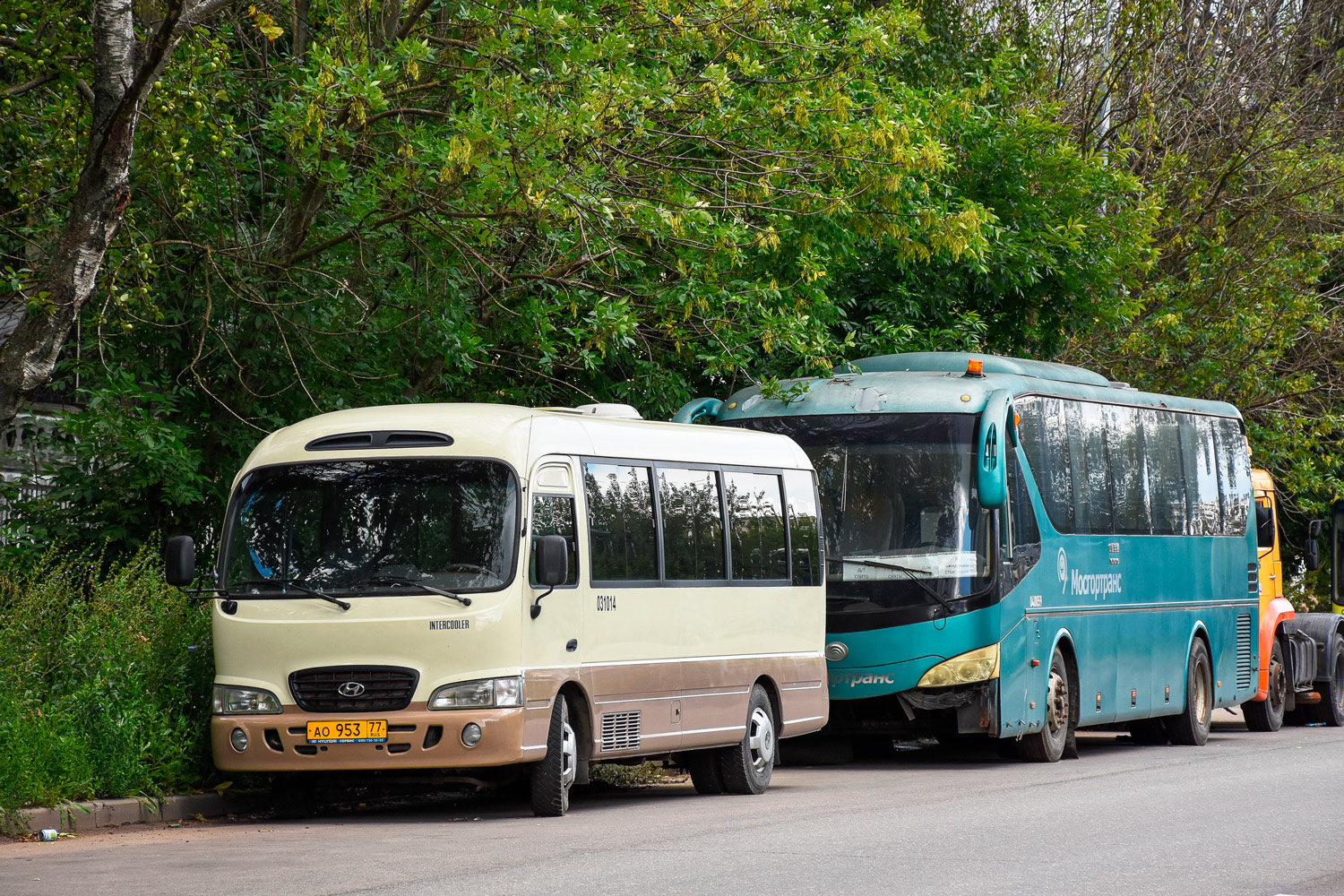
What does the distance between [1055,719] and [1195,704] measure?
4220 millimetres

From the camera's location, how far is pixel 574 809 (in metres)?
13.5

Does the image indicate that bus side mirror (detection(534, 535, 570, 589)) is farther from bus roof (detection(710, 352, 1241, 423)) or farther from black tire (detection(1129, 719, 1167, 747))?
black tire (detection(1129, 719, 1167, 747))

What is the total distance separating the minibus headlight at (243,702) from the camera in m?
12.3

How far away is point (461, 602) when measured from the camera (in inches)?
477

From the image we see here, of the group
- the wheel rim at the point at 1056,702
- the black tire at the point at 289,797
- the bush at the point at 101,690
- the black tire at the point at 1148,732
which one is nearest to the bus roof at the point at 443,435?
the bush at the point at 101,690

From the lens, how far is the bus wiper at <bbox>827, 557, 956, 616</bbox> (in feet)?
55.2

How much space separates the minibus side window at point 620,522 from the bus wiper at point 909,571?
12.2ft

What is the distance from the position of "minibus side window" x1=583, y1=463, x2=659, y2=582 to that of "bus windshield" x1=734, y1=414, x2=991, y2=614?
12.1 feet

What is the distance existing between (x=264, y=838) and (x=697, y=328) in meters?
8.82

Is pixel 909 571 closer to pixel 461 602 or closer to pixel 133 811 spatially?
pixel 461 602

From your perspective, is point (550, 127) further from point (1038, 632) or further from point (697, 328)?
point (1038, 632)

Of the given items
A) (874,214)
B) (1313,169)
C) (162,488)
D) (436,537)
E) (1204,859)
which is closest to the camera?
(1204,859)

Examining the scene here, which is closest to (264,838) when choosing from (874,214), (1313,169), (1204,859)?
(1204,859)

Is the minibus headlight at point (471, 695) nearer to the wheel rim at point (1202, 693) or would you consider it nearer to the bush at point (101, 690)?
the bush at point (101, 690)
